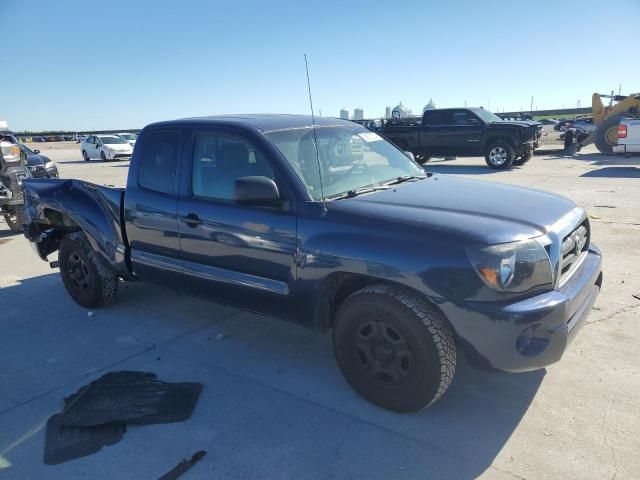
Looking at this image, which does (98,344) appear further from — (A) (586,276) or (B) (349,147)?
(A) (586,276)

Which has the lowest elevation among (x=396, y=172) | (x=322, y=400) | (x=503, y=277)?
(x=322, y=400)

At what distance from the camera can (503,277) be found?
2.60 metres

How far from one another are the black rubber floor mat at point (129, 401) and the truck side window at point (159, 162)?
1473mm

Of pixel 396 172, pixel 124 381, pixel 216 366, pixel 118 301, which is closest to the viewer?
pixel 124 381

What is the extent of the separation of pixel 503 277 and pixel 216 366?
2179 mm

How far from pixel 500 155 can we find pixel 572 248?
13.5m

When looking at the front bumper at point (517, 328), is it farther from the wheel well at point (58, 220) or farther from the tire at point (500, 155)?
the tire at point (500, 155)

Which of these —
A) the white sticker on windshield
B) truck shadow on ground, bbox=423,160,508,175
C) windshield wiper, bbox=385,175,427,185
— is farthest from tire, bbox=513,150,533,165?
windshield wiper, bbox=385,175,427,185

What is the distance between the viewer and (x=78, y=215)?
466 centimetres

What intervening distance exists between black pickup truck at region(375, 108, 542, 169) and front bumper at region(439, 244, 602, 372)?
13.9 meters

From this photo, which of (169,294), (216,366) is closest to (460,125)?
(169,294)

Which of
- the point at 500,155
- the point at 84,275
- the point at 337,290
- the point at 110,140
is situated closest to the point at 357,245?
the point at 337,290

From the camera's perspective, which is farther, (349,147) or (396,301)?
(349,147)

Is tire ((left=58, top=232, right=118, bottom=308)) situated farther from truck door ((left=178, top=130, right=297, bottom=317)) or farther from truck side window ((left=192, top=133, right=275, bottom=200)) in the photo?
truck side window ((left=192, top=133, right=275, bottom=200))
